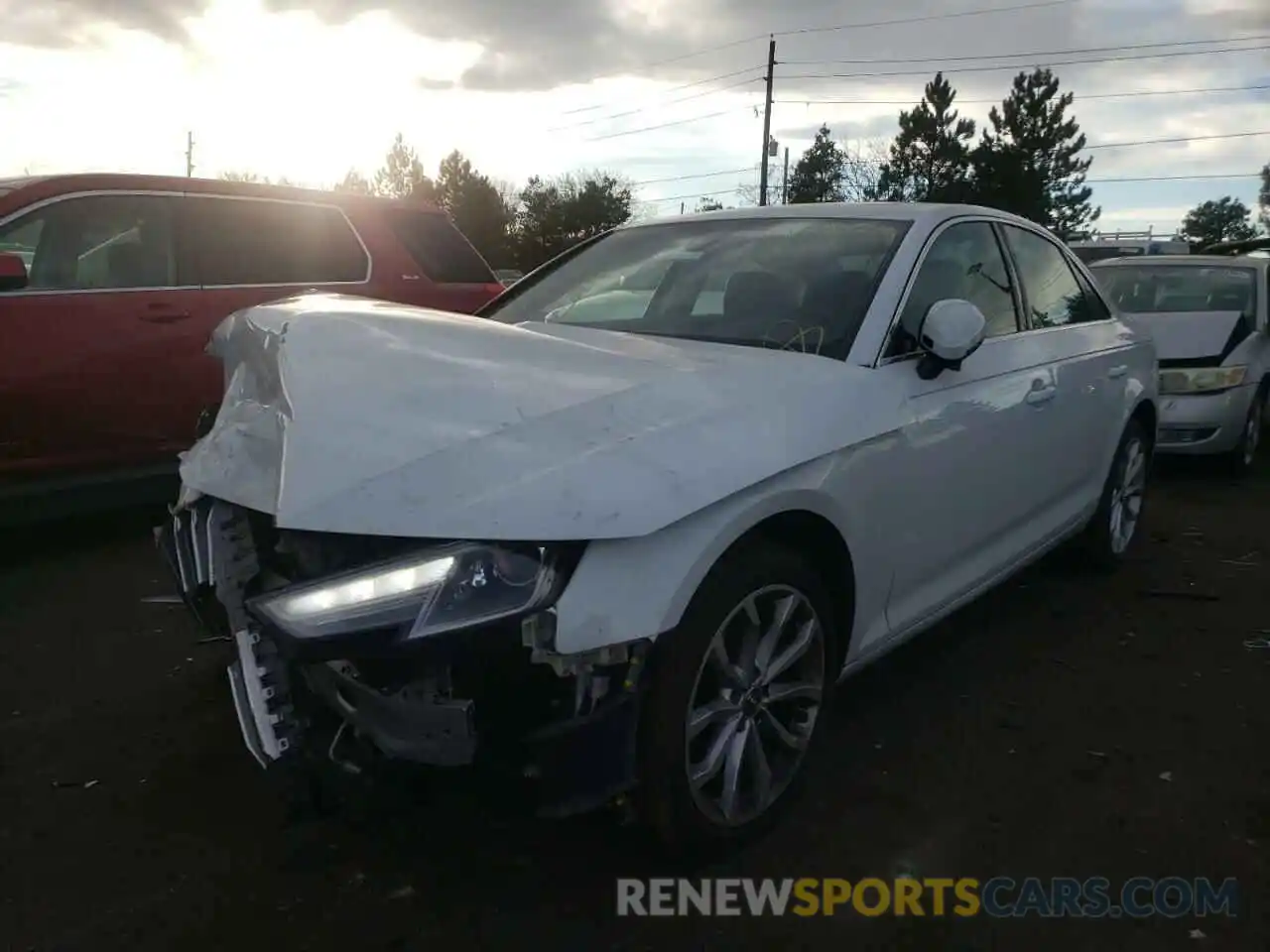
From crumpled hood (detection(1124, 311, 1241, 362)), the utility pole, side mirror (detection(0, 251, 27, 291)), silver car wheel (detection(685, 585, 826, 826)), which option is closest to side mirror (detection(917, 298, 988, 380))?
silver car wheel (detection(685, 585, 826, 826))

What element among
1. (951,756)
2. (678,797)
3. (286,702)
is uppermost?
(286,702)

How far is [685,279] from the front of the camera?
373 cm

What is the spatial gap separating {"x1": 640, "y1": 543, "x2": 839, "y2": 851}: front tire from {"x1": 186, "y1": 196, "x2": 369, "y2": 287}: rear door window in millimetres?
4197

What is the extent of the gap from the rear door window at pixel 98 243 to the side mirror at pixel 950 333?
13.1 feet

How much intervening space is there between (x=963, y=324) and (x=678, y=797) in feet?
5.12

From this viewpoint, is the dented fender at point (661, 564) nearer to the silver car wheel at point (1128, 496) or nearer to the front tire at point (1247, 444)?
the silver car wheel at point (1128, 496)

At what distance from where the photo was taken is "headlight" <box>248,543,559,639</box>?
2113 millimetres

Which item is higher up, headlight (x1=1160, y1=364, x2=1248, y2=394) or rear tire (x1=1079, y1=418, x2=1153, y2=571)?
headlight (x1=1160, y1=364, x2=1248, y2=394)

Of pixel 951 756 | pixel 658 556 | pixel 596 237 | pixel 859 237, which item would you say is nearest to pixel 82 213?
pixel 596 237

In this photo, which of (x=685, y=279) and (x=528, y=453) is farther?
(x=685, y=279)

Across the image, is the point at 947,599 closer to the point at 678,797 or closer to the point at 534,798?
the point at 678,797

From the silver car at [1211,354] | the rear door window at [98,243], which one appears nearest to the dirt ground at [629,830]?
the rear door window at [98,243]

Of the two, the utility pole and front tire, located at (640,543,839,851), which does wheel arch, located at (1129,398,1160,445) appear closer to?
front tire, located at (640,543,839,851)

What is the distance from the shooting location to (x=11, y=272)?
480 centimetres
